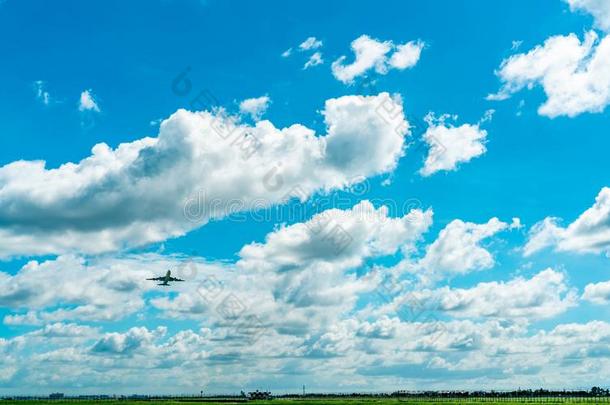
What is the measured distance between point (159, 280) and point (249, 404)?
63850mm

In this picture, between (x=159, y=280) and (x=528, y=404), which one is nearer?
(x=159, y=280)

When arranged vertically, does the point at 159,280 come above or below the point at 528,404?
above

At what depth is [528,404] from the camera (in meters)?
171

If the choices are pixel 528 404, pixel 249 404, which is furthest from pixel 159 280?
pixel 528 404

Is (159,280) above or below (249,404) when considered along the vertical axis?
above

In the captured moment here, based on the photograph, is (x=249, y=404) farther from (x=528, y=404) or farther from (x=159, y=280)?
(x=528, y=404)

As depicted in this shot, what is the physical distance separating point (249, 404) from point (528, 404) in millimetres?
83483

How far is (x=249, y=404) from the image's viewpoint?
170375 mm

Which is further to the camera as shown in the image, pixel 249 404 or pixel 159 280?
pixel 249 404

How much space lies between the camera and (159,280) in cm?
12581
